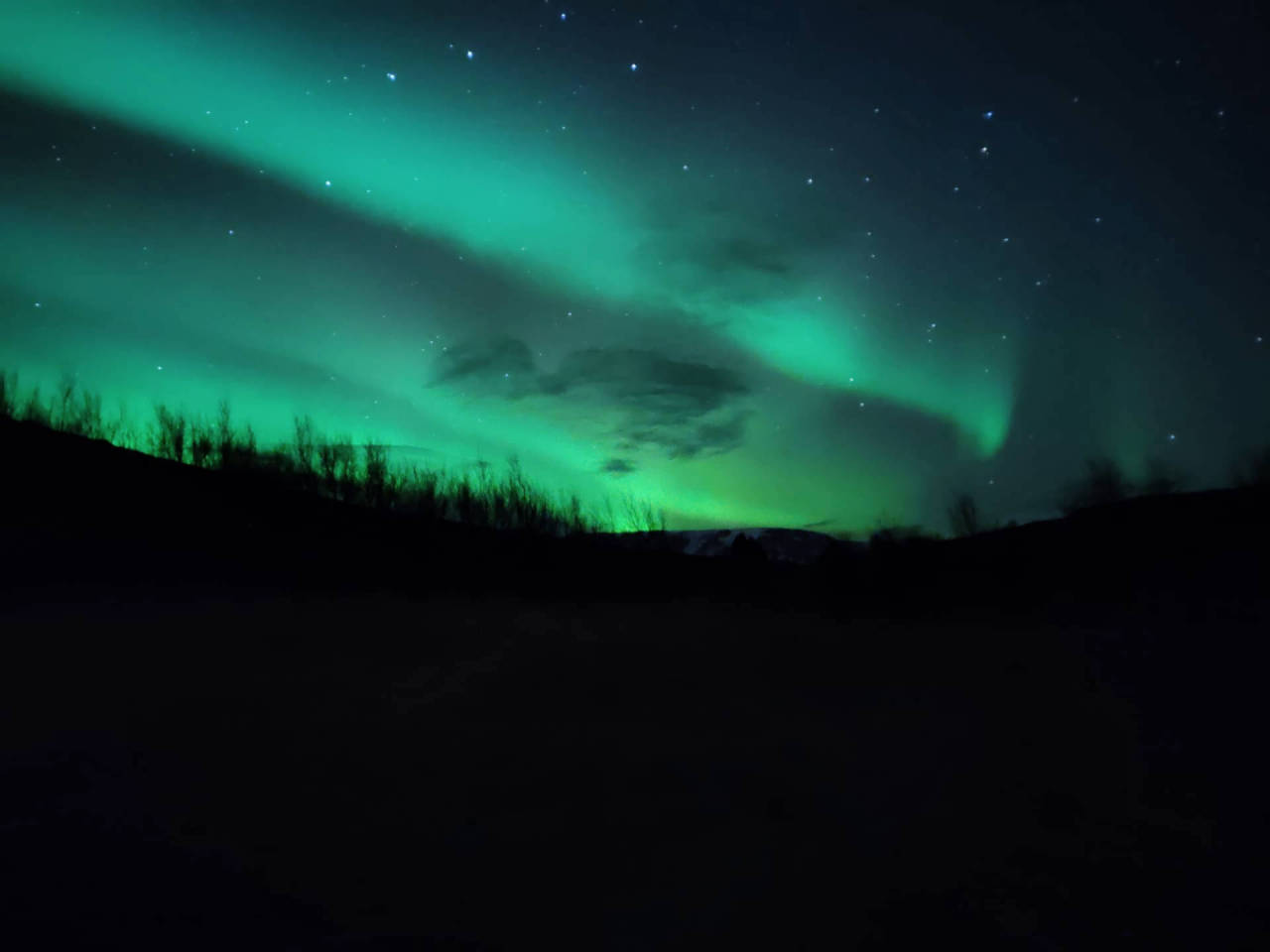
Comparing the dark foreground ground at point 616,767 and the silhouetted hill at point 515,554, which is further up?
the silhouetted hill at point 515,554

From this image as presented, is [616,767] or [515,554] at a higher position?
[515,554]

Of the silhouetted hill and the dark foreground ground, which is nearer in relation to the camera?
the dark foreground ground

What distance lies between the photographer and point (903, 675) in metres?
6.27

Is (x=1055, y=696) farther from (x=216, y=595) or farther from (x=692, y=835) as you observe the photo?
(x=216, y=595)

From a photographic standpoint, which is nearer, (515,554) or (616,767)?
(616,767)

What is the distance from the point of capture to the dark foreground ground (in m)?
2.94

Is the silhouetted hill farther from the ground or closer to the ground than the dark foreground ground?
farther from the ground

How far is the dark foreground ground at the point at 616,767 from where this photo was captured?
2939 mm

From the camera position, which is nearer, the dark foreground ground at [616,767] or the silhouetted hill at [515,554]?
the dark foreground ground at [616,767]

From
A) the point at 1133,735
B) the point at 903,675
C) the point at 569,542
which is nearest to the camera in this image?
the point at 1133,735

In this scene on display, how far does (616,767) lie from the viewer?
4348mm

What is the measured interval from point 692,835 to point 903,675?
347 cm

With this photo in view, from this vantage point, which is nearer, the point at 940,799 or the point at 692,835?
the point at 692,835

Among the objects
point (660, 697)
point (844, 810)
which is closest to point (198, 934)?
point (844, 810)
